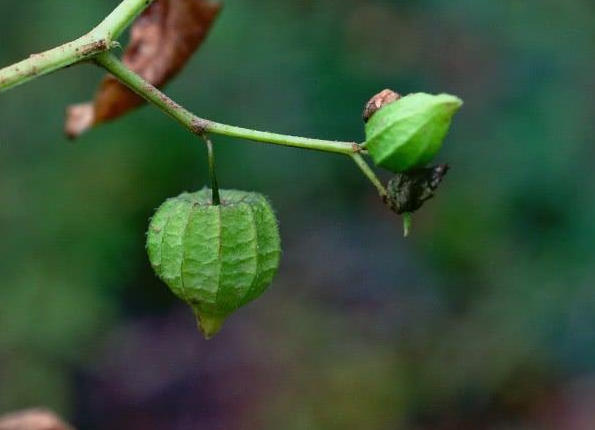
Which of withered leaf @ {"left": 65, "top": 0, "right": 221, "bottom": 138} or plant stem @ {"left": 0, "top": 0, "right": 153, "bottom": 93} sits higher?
withered leaf @ {"left": 65, "top": 0, "right": 221, "bottom": 138}

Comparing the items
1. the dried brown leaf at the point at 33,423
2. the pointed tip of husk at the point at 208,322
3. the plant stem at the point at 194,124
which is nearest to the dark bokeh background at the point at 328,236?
the dried brown leaf at the point at 33,423

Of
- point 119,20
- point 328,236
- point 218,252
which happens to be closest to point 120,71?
point 119,20

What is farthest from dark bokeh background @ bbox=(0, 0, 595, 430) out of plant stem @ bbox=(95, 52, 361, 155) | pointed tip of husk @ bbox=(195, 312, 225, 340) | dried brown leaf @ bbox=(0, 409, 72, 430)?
plant stem @ bbox=(95, 52, 361, 155)

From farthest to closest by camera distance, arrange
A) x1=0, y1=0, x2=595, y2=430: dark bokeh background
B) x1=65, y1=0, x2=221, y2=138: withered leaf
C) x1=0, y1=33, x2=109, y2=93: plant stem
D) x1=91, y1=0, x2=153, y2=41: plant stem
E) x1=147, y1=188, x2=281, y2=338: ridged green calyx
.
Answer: x1=0, y1=0, x2=595, y2=430: dark bokeh background < x1=65, y1=0, x2=221, y2=138: withered leaf < x1=147, y1=188, x2=281, y2=338: ridged green calyx < x1=91, y1=0, x2=153, y2=41: plant stem < x1=0, y1=33, x2=109, y2=93: plant stem

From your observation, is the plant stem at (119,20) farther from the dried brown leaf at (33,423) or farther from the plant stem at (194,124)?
the dried brown leaf at (33,423)

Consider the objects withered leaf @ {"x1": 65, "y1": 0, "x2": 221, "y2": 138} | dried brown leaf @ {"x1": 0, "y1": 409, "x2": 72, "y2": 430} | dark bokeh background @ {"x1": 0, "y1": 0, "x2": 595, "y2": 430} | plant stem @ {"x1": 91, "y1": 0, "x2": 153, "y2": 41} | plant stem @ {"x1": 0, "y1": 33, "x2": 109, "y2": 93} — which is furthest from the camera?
dark bokeh background @ {"x1": 0, "y1": 0, "x2": 595, "y2": 430}

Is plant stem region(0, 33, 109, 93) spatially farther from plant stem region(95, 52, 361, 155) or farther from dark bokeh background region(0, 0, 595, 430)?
dark bokeh background region(0, 0, 595, 430)
